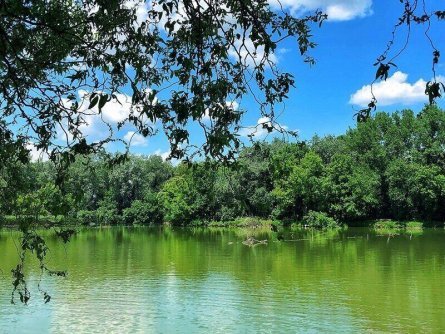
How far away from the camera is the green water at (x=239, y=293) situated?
1416cm

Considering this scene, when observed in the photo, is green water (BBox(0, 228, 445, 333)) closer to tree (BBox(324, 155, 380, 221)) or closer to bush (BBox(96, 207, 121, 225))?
tree (BBox(324, 155, 380, 221))

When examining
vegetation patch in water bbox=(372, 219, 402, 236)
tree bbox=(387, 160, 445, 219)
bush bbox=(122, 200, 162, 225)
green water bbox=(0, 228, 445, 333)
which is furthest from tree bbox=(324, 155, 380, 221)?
bush bbox=(122, 200, 162, 225)

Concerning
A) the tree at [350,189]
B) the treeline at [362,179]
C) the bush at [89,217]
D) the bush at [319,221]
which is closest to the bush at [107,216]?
the bush at [89,217]

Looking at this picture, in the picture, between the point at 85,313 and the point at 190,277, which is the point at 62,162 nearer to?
the point at 85,313

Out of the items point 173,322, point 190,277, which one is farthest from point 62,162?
point 190,277

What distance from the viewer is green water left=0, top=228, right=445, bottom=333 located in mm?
14156

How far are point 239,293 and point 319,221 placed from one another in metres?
37.3

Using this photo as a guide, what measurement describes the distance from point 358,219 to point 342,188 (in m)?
3.91

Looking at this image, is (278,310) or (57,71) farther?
(278,310)

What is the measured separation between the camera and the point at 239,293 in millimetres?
18344

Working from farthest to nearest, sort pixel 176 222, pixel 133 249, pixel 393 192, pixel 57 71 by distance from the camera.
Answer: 1. pixel 176 222
2. pixel 393 192
3. pixel 133 249
4. pixel 57 71

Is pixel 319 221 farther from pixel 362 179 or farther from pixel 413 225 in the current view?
pixel 413 225

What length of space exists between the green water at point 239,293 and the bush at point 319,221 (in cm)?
2276

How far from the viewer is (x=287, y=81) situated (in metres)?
4.03
